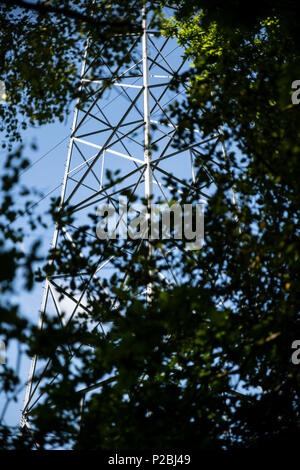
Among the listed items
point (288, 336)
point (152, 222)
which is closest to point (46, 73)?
point (152, 222)

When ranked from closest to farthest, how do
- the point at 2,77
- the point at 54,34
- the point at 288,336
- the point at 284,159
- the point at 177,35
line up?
the point at 284,159 → the point at 288,336 → the point at 54,34 → the point at 2,77 → the point at 177,35

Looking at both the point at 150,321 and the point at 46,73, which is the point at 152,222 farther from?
the point at 46,73

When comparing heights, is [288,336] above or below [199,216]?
below

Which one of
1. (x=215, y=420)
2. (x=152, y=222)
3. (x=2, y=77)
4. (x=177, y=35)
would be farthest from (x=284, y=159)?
(x=177, y=35)

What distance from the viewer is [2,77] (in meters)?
5.28

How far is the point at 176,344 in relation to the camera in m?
3.44

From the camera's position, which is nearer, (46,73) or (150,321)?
(150,321)

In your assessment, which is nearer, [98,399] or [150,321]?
[150,321]

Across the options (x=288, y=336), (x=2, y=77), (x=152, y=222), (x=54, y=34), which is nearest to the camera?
(x=288, y=336)

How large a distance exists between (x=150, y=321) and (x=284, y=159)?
1.57 metres
